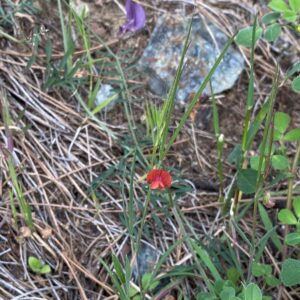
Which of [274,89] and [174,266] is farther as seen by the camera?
[174,266]

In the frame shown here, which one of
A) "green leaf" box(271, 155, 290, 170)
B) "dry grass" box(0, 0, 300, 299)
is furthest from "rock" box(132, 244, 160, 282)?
"green leaf" box(271, 155, 290, 170)

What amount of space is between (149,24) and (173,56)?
0.55 feet

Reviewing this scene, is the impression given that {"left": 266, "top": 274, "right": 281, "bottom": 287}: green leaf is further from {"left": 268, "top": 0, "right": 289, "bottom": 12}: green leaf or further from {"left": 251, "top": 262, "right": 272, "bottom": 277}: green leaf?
{"left": 268, "top": 0, "right": 289, "bottom": 12}: green leaf

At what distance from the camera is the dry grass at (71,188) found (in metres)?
1.85

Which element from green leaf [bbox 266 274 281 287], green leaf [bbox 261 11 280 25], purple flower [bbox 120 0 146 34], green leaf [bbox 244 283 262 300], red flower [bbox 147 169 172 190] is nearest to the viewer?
green leaf [bbox 244 283 262 300]

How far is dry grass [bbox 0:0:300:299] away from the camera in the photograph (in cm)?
185

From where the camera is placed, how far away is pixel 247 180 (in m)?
1.87

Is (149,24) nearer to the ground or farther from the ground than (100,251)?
farther from the ground

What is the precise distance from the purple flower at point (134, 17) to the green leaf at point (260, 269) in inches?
37.6

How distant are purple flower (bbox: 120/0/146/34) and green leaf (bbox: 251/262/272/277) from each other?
3.13 ft

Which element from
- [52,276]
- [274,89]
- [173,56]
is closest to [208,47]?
[173,56]

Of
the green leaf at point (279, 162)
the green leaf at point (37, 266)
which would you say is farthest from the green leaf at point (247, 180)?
the green leaf at point (37, 266)

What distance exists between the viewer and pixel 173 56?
7.74 feet

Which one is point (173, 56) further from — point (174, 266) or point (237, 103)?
point (174, 266)
